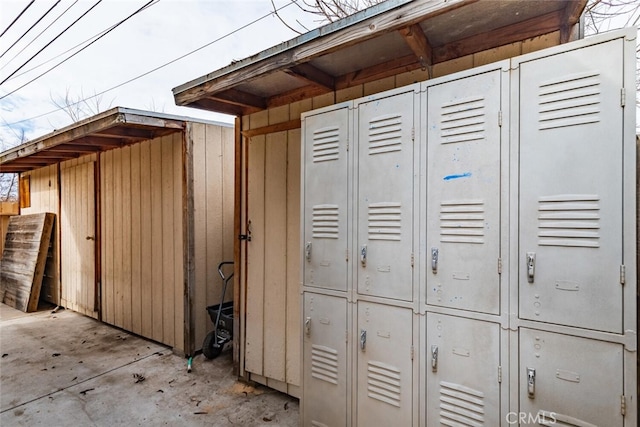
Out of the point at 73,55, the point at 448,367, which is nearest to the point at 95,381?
the point at 448,367

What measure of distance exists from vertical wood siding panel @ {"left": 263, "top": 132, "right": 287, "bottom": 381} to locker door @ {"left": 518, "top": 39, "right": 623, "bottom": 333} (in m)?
→ 1.82

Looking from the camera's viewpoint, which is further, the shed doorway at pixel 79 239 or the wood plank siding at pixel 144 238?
the shed doorway at pixel 79 239

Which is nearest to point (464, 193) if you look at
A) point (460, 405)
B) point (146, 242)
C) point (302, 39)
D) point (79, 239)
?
point (460, 405)

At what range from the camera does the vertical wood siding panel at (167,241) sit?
12.5 ft

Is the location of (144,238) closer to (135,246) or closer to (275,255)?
(135,246)

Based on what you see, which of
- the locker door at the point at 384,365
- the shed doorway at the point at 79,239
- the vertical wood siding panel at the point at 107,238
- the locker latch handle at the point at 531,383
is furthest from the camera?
the shed doorway at the point at 79,239

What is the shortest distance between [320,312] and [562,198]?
144 centimetres

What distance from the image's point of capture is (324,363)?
212 cm

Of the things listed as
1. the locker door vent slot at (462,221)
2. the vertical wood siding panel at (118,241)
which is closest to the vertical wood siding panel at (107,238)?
the vertical wood siding panel at (118,241)

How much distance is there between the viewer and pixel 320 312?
216 centimetres

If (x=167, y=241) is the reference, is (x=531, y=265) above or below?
above

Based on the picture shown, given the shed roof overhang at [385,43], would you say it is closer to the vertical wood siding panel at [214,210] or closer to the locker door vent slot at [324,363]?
the vertical wood siding panel at [214,210]

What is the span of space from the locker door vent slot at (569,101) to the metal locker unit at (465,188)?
154 mm

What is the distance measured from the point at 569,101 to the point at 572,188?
0.35 metres
